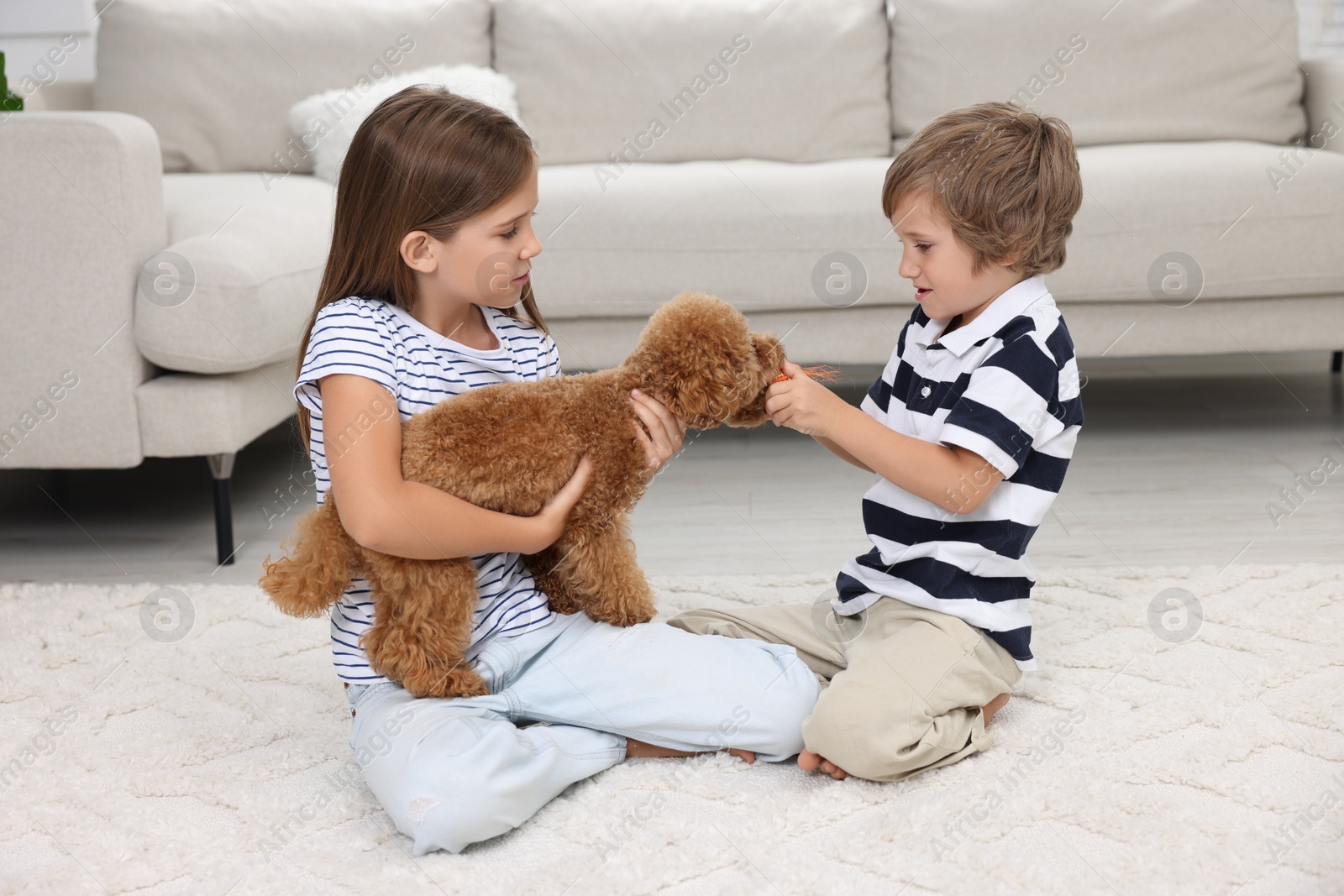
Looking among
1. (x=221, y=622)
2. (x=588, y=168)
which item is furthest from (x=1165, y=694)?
(x=588, y=168)

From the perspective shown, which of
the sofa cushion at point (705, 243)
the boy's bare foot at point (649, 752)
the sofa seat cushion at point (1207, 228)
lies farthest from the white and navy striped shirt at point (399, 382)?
the sofa seat cushion at point (1207, 228)

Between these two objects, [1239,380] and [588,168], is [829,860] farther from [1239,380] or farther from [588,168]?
[1239,380]

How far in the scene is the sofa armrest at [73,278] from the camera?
171cm

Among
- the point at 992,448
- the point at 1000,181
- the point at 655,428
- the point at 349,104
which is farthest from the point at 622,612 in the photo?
the point at 349,104

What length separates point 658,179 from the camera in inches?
92.1

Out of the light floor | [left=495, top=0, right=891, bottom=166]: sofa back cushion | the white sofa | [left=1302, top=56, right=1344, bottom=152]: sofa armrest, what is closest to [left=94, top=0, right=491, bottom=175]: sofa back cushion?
the white sofa

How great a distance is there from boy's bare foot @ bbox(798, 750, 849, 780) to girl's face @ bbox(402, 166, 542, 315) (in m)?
0.61

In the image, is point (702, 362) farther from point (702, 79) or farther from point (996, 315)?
point (702, 79)

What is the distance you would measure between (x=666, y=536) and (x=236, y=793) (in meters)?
0.98

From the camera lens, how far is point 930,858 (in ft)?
3.38

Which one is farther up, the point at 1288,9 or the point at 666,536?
the point at 1288,9

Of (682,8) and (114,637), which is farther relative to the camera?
(682,8)
